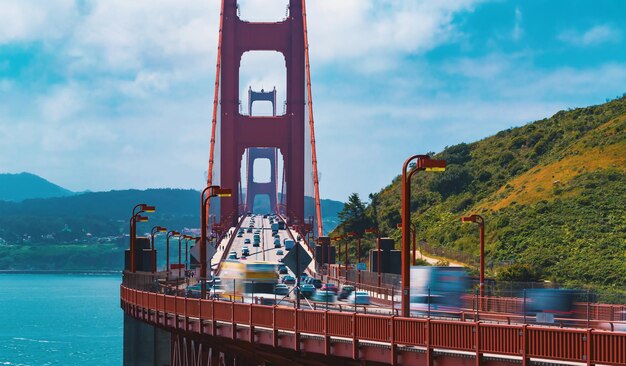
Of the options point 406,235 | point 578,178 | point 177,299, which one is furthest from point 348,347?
point 578,178

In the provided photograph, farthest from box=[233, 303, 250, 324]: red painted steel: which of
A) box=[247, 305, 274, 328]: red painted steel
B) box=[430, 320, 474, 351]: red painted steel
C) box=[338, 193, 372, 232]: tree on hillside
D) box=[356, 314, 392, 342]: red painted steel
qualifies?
box=[338, 193, 372, 232]: tree on hillside

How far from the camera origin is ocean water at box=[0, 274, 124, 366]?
330 feet

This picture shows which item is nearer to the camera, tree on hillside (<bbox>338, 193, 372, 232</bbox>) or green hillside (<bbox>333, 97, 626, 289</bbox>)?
green hillside (<bbox>333, 97, 626, 289</bbox>)

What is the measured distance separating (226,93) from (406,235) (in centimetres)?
9369

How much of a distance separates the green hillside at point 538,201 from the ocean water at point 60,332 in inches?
1272

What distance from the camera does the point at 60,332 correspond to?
12556 centimetres

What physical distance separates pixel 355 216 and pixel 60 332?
38.2 metres

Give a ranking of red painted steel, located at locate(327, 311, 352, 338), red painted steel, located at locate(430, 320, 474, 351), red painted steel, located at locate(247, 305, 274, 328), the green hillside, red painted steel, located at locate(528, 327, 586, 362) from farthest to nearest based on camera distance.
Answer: the green hillside → red painted steel, located at locate(247, 305, 274, 328) → red painted steel, located at locate(327, 311, 352, 338) → red painted steel, located at locate(430, 320, 474, 351) → red painted steel, located at locate(528, 327, 586, 362)

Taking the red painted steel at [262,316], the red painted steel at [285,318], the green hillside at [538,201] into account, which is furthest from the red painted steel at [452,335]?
the green hillside at [538,201]

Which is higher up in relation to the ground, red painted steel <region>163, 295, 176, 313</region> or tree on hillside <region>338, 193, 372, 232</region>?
tree on hillside <region>338, 193, 372, 232</region>

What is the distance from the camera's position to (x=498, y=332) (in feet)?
76.8

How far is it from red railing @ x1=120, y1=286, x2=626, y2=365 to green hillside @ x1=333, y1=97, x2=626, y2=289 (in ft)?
132

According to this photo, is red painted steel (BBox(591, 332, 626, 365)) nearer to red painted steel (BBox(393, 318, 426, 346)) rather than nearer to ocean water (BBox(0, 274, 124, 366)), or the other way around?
red painted steel (BBox(393, 318, 426, 346))

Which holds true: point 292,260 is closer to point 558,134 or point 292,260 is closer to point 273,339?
point 273,339
